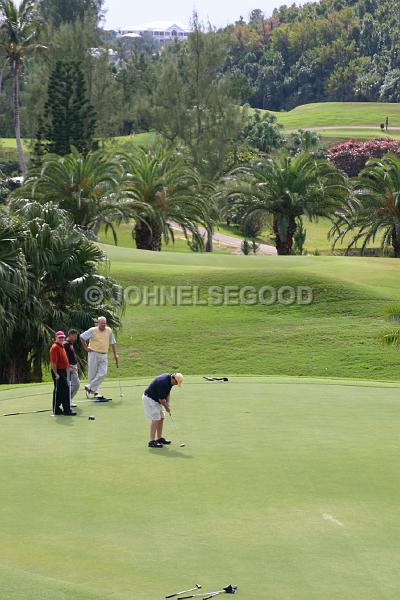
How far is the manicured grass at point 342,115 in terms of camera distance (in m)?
139

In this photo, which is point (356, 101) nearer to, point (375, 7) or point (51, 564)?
point (375, 7)

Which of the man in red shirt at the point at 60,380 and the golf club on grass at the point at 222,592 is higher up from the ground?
the golf club on grass at the point at 222,592

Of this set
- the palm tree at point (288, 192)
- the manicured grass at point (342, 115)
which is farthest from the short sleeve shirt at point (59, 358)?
the manicured grass at point (342, 115)

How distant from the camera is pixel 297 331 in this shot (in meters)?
36.2

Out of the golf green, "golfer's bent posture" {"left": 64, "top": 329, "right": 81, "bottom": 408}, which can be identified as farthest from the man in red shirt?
"golfer's bent posture" {"left": 64, "top": 329, "right": 81, "bottom": 408}

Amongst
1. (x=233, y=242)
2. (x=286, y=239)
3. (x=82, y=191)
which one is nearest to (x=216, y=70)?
(x=233, y=242)

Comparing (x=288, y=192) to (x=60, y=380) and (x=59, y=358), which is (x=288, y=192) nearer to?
(x=59, y=358)

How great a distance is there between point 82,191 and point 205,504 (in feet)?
126

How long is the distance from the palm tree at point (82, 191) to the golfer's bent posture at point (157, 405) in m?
33.9

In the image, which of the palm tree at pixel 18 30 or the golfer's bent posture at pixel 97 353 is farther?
the palm tree at pixel 18 30

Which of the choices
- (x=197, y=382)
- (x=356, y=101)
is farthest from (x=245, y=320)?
(x=356, y=101)

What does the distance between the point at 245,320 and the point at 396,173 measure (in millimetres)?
17819

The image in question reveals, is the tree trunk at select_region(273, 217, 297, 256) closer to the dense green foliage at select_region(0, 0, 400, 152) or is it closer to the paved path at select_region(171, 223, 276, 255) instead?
the paved path at select_region(171, 223, 276, 255)

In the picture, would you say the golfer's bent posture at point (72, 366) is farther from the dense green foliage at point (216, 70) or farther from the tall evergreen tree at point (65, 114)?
the dense green foliage at point (216, 70)
